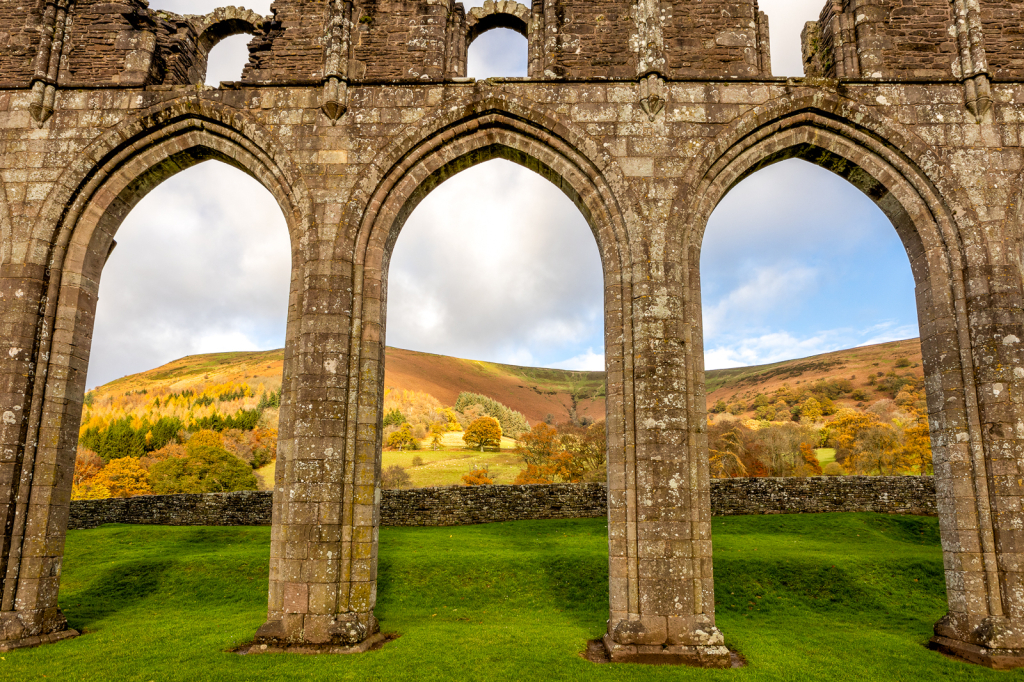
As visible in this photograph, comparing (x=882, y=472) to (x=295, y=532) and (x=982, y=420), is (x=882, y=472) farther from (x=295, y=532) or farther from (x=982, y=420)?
(x=295, y=532)

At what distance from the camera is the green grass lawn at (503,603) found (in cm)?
593

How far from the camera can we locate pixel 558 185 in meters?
8.16

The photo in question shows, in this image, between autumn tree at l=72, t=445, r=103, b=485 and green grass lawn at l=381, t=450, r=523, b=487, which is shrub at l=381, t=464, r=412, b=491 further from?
autumn tree at l=72, t=445, r=103, b=485

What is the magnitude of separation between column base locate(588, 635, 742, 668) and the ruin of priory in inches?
1.1

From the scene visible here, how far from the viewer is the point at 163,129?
7.96 meters

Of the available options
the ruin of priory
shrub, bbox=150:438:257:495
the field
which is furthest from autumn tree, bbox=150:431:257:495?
the ruin of priory

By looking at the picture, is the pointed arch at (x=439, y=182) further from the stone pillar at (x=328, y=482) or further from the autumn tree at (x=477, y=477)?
the autumn tree at (x=477, y=477)

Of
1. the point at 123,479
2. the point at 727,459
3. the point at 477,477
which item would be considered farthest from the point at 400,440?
the point at 727,459

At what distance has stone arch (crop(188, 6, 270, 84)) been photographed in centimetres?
853

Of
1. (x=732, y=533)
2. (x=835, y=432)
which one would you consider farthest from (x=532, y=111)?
(x=835, y=432)

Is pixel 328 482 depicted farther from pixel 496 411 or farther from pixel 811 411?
pixel 811 411

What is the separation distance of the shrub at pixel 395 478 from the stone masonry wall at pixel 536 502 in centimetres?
871

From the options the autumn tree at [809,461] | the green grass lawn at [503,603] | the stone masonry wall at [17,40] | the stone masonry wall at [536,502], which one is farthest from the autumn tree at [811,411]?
the stone masonry wall at [17,40]

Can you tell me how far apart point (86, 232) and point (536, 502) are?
38.6ft
